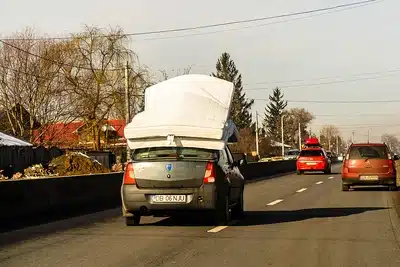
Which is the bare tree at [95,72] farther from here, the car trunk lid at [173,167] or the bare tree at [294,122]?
the bare tree at [294,122]

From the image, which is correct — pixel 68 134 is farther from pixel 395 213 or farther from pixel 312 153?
pixel 395 213

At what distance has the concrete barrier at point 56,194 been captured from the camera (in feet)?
40.9

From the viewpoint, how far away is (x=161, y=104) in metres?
12.6

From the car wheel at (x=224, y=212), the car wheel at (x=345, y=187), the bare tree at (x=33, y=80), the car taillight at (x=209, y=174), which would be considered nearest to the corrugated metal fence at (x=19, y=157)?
the bare tree at (x=33, y=80)

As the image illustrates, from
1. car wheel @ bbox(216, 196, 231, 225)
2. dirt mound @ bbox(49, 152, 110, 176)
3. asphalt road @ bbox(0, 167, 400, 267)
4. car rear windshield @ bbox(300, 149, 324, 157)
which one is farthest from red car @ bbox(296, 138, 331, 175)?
car wheel @ bbox(216, 196, 231, 225)

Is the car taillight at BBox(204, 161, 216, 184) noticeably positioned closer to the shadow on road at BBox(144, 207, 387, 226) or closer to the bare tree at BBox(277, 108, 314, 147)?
the shadow on road at BBox(144, 207, 387, 226)

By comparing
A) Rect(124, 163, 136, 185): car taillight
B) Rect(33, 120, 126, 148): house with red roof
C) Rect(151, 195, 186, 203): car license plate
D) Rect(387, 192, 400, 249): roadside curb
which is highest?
Rect(33, 120, 126, 148): house with red roof

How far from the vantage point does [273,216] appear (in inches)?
549

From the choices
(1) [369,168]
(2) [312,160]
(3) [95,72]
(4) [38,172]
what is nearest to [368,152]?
(1) [369,168]

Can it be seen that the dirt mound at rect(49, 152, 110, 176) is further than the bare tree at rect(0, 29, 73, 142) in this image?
No

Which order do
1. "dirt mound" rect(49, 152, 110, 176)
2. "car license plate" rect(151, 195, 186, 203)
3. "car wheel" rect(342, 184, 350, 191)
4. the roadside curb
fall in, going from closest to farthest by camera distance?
the roadside curb < "car license plate" rect(151, 195, 186, 203) < "car wheel" rect(342, 184, 350, 191) < "dirt mound" rect(49, 152, 110, 176)

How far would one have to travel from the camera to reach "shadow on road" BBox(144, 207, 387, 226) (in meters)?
12.5

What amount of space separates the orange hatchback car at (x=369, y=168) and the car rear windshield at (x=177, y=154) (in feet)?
37.2

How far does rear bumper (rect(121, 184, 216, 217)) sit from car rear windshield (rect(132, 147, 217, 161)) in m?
0.56
